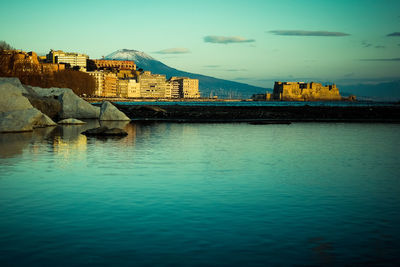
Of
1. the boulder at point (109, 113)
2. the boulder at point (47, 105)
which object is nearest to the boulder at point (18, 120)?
the boulder at point (47, 105)

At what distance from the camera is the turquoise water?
283 inches

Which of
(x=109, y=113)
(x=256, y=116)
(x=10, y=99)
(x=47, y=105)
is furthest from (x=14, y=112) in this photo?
(x=256, y=116)

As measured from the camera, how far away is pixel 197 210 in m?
9.90

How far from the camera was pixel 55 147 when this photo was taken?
21891mm

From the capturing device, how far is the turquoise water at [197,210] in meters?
7.19

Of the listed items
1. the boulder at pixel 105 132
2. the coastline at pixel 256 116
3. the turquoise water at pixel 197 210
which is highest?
the coastline at pixel 256 116

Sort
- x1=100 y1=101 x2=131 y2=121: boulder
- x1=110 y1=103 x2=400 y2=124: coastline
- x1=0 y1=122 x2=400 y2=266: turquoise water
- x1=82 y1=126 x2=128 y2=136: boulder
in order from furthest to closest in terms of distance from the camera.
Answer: x1=110 y1=103 x2=400 y2=124: coastline < x1=100 y1=101 x2=131 y2=121: boulder < x1=82 y1=126 x2=128 y2=136: boulder < x1=0 y1=122 x2=400 y2=266: turquoise water

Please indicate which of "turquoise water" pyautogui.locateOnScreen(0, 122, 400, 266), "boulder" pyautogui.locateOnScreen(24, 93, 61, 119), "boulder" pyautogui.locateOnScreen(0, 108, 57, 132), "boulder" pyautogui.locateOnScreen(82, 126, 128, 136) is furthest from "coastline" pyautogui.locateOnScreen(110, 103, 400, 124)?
"turquoise water" pyautogui.locateOnScreen(0, 122, 400, 266)

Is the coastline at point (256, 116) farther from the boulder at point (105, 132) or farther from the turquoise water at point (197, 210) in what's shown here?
the turquoise water at point (197, 210)

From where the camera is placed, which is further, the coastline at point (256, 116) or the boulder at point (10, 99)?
the coastline at point (256, 116)

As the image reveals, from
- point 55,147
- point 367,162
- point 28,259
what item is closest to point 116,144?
point 55,147

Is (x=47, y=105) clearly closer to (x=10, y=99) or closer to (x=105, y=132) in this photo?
(x=10, y=99)

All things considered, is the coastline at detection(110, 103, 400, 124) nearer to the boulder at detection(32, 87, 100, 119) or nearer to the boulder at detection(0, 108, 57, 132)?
the boulder at detection(32, 87, 100, 119)

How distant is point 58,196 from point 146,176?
344cm
